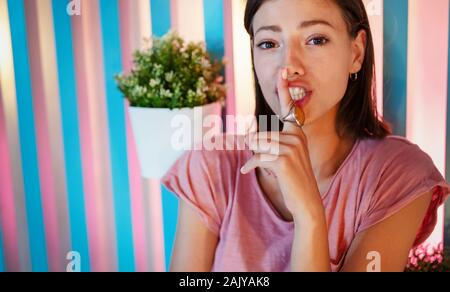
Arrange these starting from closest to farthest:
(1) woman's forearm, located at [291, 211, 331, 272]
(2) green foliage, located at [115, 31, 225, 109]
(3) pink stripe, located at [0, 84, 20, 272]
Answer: (1) woman's forearm, located at [291, 211, 331, 272], (2) green foliage, located at [115, 31, 225, 109], (3) pink stripe, located at [0, 84, 20, 272]

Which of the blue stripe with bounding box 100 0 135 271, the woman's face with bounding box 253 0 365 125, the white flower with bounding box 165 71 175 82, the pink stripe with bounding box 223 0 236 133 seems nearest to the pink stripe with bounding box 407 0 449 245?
the woman's face with bounding box 253 0 365 125

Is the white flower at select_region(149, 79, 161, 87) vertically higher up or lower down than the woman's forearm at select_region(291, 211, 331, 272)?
higher up

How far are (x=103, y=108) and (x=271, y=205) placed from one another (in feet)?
1.27

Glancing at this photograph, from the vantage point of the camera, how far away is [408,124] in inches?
36.0

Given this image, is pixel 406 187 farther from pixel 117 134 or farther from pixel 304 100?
pixel 117 134

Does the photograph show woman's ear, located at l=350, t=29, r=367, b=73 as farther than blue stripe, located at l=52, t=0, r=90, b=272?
No

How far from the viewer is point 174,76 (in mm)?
921

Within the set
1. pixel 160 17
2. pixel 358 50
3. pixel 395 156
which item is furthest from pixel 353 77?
pixel 160 17

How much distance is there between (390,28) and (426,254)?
1.41 ft

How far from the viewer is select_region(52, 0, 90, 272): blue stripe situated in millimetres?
987

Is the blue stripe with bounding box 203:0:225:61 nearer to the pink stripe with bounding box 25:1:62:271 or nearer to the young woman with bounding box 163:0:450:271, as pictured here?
the young woman with bounding box 163:0:450:271

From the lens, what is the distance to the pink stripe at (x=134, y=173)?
3.18 ft
